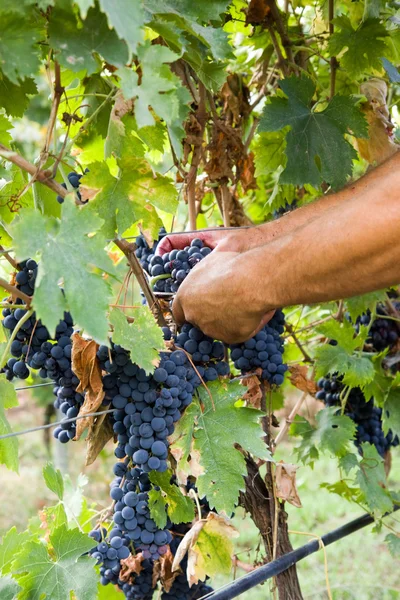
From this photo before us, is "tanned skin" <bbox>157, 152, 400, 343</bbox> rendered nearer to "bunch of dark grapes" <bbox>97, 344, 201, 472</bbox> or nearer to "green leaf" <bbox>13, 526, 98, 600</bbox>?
"bunch of dark grapes" <bbox>97, 344, 201, 472</bbox>

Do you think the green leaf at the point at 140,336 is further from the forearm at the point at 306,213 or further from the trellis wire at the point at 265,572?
the trellis wire at the point at 265,572

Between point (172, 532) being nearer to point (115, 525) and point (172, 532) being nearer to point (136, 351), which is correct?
point (115, 525)

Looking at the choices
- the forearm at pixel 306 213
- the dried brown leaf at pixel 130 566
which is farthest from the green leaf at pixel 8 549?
the forearm at pixel 306 213

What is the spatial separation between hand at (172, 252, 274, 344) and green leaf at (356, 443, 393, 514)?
809 mm

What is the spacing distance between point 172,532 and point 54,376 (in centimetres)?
54

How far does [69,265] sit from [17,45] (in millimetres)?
332

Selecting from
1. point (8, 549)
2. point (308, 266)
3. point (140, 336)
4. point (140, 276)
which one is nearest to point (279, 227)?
point (308, 266)

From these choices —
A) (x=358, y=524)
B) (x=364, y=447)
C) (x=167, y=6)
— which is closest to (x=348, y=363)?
(x=364, y=447)

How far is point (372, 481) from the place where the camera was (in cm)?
192

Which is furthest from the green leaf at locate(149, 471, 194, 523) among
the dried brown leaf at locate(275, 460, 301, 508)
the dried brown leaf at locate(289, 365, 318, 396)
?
the dried brown leaf at locate(289, 365, 318, 396)

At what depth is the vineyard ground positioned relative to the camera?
3748 mm

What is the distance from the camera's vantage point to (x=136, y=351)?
1.10 metres

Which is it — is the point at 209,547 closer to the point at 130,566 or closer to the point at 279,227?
the point at 130,566

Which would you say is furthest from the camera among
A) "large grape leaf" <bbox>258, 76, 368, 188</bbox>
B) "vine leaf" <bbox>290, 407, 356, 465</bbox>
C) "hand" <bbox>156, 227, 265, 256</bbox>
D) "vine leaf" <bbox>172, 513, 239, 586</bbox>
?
"vine leaf" <bbox>290, 407, 356, 465</bbox>
